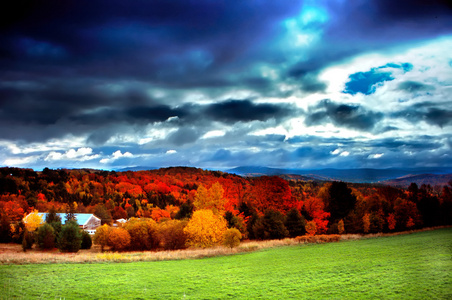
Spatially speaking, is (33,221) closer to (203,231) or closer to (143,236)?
(143,236)

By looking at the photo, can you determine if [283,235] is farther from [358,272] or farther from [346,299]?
[346,299]

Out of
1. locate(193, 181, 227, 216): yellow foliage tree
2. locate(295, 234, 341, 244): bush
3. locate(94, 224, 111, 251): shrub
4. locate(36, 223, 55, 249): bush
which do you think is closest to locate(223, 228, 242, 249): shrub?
locate(295, 234, 341, 244): bush

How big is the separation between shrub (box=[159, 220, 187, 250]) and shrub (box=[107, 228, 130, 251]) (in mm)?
6212

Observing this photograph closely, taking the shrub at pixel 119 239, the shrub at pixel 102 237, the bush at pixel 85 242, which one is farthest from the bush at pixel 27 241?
the shrub at pixel 119 239

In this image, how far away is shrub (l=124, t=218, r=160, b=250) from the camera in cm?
5869

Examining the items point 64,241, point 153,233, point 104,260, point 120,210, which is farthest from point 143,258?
point 120,210

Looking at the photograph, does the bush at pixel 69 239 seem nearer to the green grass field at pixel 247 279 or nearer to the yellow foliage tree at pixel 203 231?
the yellow foliage tree at pixel 203 231

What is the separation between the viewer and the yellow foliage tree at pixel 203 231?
180 feet

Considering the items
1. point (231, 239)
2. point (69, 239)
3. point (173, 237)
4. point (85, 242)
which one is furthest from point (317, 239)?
point (85, 242)

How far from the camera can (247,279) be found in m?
29.9

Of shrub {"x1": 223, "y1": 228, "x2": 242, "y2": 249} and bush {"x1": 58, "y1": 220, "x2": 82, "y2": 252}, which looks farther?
bush {"x1": 58, "y1": 220, "x2": 82, "y2": 252}

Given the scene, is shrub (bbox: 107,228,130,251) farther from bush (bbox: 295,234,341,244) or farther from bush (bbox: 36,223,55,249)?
bush (bbox: 295,234,341,244)

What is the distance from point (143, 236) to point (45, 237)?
23026 millimetres

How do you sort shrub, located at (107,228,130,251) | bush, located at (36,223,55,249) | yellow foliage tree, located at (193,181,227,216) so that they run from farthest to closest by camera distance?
yellow foliage tree, located at (193,181,227,216)
bush, located at (36,223,55,249)
shrub, located at (107,228,130,251)
